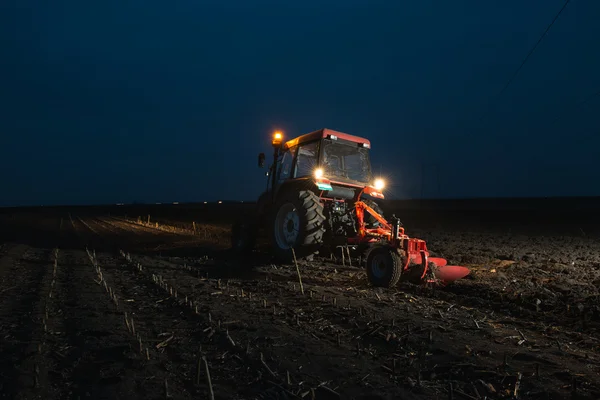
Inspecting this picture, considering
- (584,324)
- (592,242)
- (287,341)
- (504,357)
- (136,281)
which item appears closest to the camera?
(504,357)

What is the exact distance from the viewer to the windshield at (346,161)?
8.48 m

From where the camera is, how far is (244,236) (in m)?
10.3

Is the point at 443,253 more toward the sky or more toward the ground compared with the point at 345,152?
more toward the ground

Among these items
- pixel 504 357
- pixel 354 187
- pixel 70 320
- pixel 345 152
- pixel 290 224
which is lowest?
pixel 70 320

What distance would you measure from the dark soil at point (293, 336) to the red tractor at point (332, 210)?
47 centimetres

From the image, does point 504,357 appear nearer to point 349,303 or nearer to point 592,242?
point 349,303

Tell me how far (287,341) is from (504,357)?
5.88ft

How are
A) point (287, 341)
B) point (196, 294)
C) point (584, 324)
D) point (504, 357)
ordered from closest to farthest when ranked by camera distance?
point (504, 357)
point (287, 341)
point (584, 324)
point (196, 294)

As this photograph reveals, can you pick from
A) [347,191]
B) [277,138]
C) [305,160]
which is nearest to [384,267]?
[347,191]

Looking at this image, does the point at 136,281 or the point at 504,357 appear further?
the point at 136,281

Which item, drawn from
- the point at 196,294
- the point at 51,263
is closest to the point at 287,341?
the point at 196,294

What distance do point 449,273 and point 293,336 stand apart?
11.8ft

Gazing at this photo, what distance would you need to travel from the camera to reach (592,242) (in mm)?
13062

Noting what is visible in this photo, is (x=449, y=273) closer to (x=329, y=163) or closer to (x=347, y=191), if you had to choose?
(x=347, y=191)
